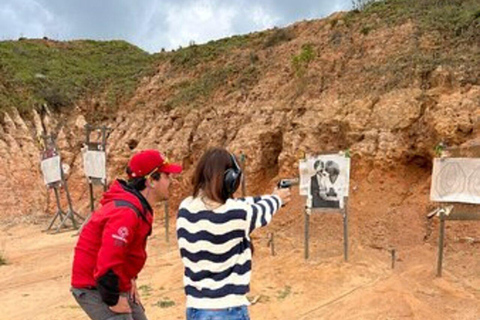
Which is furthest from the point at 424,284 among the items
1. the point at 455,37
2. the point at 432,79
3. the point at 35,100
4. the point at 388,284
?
the point at 35,100

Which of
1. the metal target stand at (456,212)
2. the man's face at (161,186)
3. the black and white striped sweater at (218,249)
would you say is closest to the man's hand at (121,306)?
the black and white striped sweater at (218,249)

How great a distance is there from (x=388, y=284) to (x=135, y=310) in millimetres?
4041

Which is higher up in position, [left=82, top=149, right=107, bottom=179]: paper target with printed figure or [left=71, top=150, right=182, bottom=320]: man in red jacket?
[left=71, top=150, right=182, bottom=320]: man in red jacket

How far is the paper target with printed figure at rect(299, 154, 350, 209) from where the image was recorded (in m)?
7.66

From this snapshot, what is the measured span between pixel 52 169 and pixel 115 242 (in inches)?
441

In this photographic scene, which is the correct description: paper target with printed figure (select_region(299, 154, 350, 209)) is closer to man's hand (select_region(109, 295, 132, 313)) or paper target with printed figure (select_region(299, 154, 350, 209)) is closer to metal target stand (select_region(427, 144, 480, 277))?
metal target stand (select_region(427, 144, 480, 277))

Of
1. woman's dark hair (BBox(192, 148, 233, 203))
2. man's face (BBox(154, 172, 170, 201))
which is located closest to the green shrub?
man's face (BBox(154, 172, 170, 201))

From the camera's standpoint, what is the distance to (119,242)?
2.81 m

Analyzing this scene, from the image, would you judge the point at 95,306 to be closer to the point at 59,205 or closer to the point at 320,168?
the point at 320,168

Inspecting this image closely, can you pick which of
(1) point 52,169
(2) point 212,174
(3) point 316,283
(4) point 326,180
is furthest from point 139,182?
(1) point 52,169

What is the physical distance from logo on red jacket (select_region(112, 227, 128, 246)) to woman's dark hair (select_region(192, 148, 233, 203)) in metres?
0.46

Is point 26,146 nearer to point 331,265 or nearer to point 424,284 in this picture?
point 331,265

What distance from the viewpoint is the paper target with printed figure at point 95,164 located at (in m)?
12.2

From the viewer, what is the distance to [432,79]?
372 inches
